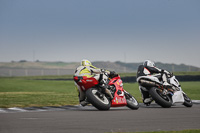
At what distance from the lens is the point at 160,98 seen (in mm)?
13922

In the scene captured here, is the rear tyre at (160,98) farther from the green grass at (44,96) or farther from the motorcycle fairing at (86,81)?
the green grass at (44,96)

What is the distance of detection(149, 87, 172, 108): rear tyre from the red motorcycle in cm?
88

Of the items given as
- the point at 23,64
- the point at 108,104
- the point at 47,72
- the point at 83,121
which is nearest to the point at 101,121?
the point at 83,121

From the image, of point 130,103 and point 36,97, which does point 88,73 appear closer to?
point 130,103

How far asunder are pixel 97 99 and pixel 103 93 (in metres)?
0.40

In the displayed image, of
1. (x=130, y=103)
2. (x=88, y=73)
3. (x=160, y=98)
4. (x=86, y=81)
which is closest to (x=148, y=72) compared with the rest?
(x=160, y=98)

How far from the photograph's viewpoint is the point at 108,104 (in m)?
12.9

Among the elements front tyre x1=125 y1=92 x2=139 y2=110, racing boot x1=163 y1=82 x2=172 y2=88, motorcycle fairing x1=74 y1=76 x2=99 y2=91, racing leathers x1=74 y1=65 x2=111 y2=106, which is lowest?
front tyre x1=125 y1=92 x2=139 y2=110

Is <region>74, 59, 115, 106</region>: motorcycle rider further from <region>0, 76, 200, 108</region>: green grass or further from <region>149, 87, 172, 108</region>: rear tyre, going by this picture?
<region>0, 76, 200, 108</region>: green grass

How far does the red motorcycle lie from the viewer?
1263 cm

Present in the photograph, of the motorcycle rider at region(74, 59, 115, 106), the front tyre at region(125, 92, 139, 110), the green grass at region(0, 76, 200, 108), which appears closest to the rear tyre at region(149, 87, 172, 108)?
the front tyre at region(125, 92, 139, 110)

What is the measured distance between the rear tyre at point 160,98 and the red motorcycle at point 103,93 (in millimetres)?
879

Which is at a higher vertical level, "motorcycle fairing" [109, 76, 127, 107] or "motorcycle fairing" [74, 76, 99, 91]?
"motorcycle fairing" [74, 76, 99, 91]

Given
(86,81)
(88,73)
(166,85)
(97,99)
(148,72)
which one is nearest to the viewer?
(97,99)
